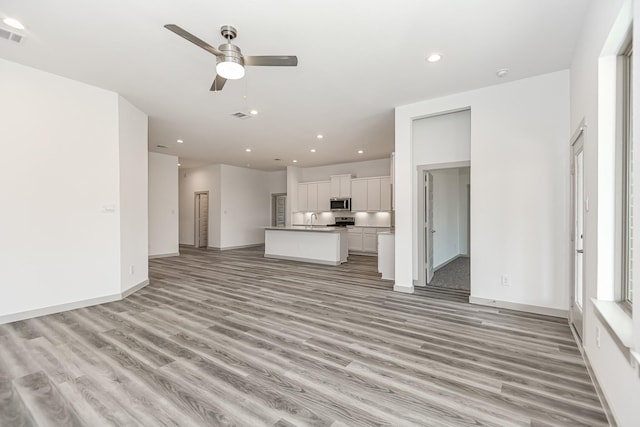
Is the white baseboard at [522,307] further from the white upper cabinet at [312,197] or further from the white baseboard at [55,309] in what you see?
the white upper cabinet at [312,197]

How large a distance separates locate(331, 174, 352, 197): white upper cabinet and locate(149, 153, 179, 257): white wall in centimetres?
501

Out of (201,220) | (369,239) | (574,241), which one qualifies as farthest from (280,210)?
(574,241)

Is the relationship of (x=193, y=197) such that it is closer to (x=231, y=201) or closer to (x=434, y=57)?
(x=231, y=201)

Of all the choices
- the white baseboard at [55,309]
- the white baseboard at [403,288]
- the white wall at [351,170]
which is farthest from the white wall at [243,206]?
the white baseboard at [403,288]

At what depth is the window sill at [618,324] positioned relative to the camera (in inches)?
59.5

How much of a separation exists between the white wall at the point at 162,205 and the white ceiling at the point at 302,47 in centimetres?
364

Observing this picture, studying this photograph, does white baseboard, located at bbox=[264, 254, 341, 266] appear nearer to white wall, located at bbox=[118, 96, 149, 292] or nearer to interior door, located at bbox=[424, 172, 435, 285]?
interior door, located at bbox=[424, 172, 435, 285]

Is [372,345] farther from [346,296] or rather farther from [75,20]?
[75,20]

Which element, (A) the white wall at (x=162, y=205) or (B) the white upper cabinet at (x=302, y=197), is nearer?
(A) the white wall at (x=162, y=205)

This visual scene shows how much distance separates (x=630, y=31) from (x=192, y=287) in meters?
5.89

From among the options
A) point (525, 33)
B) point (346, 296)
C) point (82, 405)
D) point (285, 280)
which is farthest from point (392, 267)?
point (82, 405)

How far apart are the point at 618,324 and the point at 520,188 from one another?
8.02 ft

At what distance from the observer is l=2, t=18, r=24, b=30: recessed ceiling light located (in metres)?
2.60

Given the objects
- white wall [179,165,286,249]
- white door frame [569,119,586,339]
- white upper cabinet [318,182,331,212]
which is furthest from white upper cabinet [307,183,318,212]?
white door frame [569,119,586,339]
